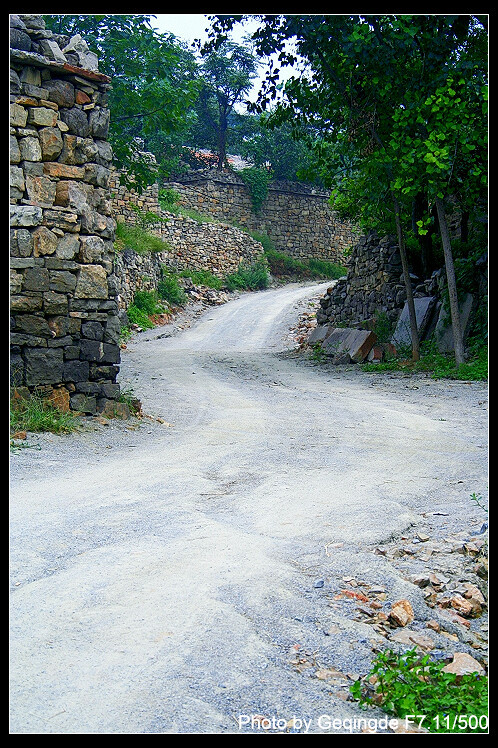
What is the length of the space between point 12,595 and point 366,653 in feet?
5.12

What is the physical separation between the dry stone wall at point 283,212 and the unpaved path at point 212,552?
26.8 meters

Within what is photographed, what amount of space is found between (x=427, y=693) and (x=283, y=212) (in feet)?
117

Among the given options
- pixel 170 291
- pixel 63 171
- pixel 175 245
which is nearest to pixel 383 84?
pixel 63 171

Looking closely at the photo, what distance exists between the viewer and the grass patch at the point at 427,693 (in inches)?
79.4

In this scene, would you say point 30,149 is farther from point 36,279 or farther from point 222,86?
point 222,86

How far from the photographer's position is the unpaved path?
7.22ft

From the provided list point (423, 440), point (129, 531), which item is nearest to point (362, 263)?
point (423, 440)

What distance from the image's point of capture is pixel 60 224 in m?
7.54

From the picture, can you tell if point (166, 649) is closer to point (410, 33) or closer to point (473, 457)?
point (473, 457)

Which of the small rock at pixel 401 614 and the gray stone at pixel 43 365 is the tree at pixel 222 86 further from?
the small rock at pixel 401 614

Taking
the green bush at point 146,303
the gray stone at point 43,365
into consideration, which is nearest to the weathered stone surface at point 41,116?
the gray stone at point 43,365

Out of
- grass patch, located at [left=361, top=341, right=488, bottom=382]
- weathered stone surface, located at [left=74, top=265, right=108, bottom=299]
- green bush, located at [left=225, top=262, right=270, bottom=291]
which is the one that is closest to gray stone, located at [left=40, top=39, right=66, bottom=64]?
weathered stone surface, located at [left=74, top=265, right=108, bottom=299]
